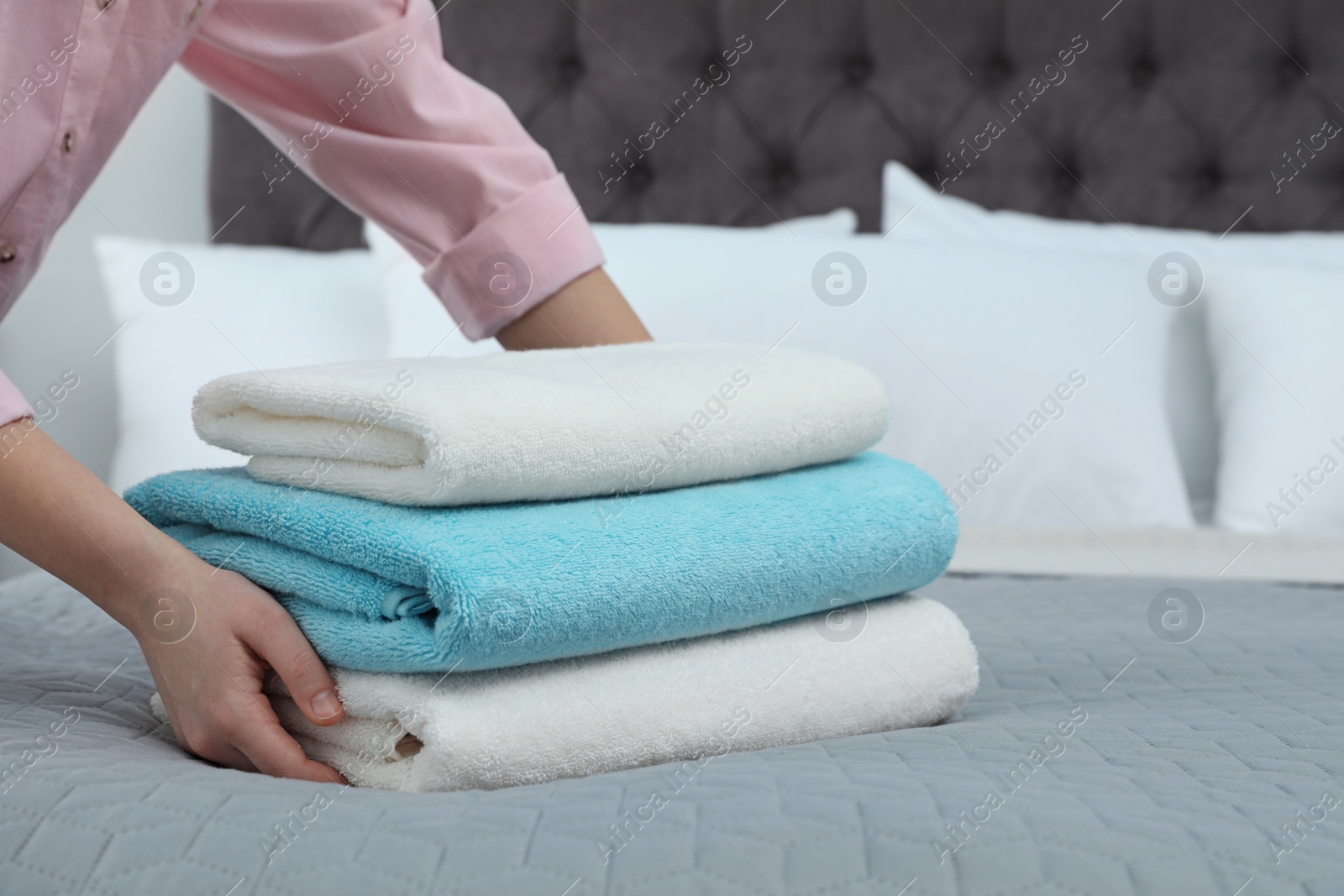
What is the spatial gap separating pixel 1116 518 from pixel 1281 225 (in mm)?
705

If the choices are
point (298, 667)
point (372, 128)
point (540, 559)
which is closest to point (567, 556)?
point (540, 559)

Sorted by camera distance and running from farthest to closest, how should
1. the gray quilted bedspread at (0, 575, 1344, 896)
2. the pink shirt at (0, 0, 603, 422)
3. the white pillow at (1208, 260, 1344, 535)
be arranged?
the white pillow at (1208, 260, 1344, 535), the pink shirt at (0, 0, 603, 422), the gray quilted bedspread at (0, 575, 1344, 896)

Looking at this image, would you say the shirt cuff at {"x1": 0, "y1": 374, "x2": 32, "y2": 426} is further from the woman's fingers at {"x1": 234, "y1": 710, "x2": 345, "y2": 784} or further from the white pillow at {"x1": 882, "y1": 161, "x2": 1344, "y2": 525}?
the white pillow at {"x1": 882, "y1": 161, "x2": 1344, "y2": 525}

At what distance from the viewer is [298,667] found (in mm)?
507

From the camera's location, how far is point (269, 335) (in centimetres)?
135

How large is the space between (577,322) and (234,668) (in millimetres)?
416

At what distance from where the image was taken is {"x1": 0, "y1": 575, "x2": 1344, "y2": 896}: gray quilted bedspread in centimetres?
40

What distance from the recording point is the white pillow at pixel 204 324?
1319 millimetres

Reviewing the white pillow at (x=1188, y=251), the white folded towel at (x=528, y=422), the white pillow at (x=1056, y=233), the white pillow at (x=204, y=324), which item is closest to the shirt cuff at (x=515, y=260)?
the white folded towel at (x=528, y=422)

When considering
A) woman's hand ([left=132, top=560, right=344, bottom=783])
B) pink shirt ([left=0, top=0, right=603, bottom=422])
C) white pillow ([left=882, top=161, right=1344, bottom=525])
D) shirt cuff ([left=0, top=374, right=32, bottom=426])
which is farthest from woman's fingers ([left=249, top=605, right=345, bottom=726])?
white pillow ([left=882, top=161, right=1344, bottom=525])

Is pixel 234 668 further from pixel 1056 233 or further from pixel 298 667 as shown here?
pixel 1056 233

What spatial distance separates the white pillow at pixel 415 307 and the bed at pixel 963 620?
0.25 meters

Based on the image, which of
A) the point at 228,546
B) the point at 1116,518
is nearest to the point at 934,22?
the point at 1116,518

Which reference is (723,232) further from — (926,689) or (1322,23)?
(1322,23)
